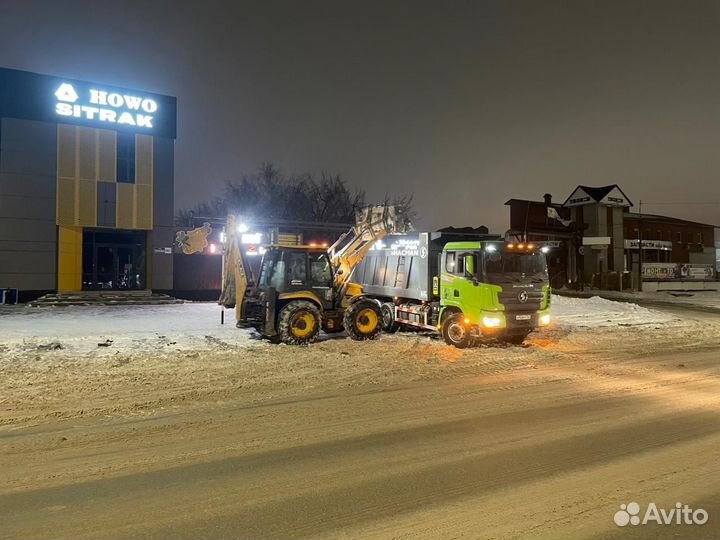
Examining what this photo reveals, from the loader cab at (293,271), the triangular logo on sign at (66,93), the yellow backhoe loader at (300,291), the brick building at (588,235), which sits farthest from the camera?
the brick building at (588,235)

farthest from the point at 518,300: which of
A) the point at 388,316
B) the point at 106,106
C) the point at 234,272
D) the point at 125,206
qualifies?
the point at 106,106

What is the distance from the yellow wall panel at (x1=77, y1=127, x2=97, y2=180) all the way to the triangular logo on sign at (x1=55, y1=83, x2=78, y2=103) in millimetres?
1530

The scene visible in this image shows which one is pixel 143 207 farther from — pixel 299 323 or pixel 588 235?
pixel 588 235

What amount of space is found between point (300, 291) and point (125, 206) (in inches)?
713

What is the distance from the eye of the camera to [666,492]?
4.82 m

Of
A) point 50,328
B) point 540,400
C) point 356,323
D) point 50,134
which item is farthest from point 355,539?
point 50,134

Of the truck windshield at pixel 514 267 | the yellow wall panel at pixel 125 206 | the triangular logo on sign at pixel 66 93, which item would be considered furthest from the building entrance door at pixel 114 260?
the truck windshield at pixel 514 267

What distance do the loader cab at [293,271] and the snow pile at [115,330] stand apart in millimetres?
1713

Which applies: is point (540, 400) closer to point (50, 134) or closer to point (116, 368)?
point (116, 368)

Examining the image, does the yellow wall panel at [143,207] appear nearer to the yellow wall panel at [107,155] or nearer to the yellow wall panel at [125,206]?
the yellow wall panel at [125,206]

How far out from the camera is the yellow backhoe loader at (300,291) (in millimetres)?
14031

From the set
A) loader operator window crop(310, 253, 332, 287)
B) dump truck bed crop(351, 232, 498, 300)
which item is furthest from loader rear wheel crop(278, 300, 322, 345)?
dump truck bed crop(351, 232, 498, 300)

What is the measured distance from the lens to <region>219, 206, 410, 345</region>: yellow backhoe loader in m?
14.0

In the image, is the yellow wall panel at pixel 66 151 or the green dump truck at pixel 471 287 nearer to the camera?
the green dump truck at pixel 471 287
